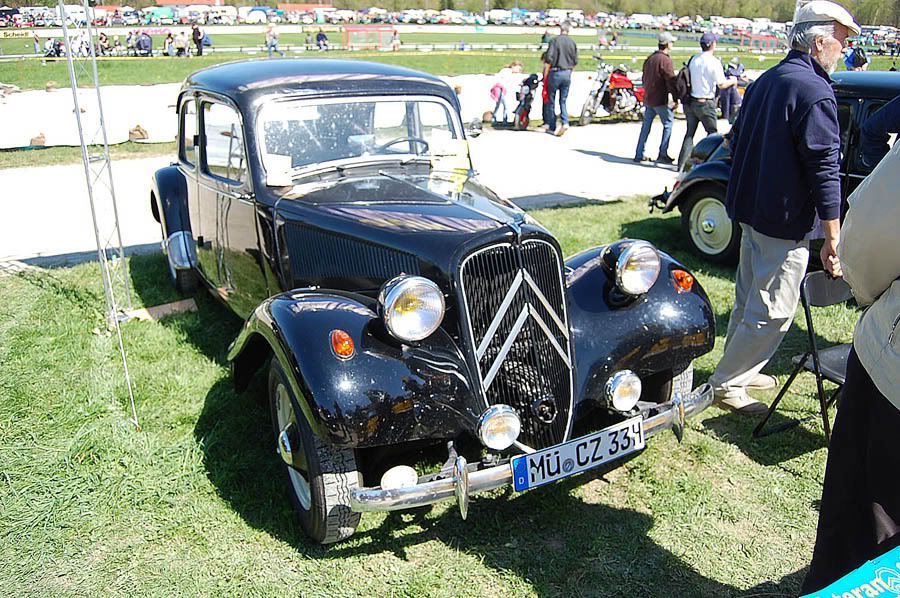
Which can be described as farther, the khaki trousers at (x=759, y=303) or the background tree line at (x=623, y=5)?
the background tree line at (x=623, y=5)

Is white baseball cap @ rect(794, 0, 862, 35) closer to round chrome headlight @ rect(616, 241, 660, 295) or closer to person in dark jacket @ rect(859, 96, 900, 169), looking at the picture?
person in dark jacket @ rect(859, 96, 900, 169)

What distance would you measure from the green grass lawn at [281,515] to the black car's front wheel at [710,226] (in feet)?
8.25

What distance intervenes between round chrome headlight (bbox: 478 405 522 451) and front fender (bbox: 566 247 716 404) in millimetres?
→ 452

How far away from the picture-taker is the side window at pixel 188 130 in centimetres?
514

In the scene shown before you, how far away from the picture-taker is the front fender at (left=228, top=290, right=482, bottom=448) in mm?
2838

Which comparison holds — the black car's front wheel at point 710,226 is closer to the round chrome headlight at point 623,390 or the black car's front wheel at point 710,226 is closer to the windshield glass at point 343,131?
the windshield glass at point 343,131

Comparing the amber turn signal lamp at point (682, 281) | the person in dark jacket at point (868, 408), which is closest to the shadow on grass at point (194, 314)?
the amber turn signal lamp at point (682, 281)

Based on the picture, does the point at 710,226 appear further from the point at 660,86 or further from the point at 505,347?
the point at 660,86

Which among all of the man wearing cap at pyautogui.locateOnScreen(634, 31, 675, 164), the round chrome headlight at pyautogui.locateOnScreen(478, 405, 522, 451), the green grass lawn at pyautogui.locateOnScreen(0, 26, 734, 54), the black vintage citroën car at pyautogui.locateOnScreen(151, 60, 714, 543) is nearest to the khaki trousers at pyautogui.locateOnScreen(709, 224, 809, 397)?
the black vintage citroën car at pyautogui.locateOnScreen(151, 60, 714, 543)

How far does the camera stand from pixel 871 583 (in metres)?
1.38

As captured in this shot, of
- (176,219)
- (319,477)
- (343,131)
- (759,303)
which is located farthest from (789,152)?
(176,219)

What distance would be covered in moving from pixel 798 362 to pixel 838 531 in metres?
1.91

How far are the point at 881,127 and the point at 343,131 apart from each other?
344 cm

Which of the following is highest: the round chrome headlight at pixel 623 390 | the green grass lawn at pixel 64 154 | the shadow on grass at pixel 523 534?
the round chrome headlight at pixel 623 390
